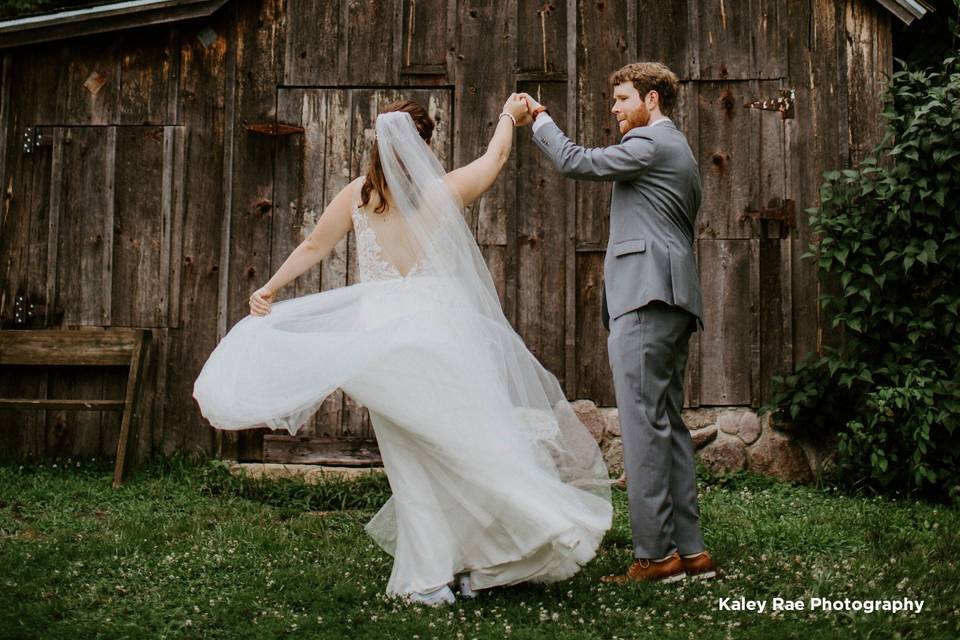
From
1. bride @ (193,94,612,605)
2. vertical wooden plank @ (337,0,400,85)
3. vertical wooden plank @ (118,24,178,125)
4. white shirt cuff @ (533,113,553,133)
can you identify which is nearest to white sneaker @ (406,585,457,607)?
bride @ (193,94,612,605)

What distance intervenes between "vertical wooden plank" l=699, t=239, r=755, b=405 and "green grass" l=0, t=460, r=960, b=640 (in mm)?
791

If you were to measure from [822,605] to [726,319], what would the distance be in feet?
11.2

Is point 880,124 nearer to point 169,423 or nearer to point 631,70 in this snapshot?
point 631,70

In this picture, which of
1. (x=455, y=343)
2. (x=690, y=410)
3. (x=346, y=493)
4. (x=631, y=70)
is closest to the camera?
(x=455, y=343)

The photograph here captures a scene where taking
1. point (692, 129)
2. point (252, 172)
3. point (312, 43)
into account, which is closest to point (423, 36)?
point (312, 43)

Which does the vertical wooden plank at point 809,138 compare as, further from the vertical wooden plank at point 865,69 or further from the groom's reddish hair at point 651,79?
the groom's reddish hair at point 651,79

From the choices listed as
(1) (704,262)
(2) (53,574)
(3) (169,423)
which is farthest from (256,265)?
(1) (704,262)

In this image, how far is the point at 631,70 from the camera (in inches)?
175

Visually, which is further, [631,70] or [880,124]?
[880,124]

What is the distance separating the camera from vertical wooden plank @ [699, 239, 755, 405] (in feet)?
22.9

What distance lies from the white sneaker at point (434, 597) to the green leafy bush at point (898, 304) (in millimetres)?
3716

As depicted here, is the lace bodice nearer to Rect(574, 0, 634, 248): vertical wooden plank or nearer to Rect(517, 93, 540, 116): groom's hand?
Rect(517, 93, 540, 116): groom's hand

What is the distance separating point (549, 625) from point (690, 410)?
142 inches

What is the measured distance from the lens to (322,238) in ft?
14.2
